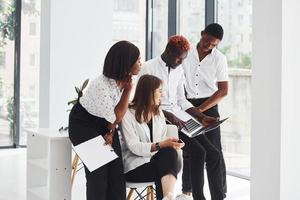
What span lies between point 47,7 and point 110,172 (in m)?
3.41

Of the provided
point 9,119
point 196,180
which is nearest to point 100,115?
point 196,180

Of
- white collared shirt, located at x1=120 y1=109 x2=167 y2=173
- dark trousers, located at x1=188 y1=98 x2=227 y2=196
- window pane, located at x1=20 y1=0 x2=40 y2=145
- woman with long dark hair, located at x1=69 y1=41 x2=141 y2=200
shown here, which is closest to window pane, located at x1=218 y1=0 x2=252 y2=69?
dark trousers, located at x1=188 y1=98 x2=227 y2=196

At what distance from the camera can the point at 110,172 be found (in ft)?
10.2

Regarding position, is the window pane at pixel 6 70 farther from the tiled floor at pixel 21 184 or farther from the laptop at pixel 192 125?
the laptop at pixel 192 125

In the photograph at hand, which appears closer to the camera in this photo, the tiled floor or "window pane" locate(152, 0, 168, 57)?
the tiled floor

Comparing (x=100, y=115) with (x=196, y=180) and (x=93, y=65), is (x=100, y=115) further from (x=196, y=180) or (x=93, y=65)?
(x=93, y=65)

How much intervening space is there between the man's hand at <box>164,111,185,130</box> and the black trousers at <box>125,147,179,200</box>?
0.46 metres

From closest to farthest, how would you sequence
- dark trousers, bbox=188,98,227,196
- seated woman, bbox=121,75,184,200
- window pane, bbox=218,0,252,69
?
seated woman, bbox=121,75,184,200 → dark trousers, bbox=188,98,227,196 → window pane, bbox=218,0,252,69

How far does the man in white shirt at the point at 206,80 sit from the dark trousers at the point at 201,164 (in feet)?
0.85

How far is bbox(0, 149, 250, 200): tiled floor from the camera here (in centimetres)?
443

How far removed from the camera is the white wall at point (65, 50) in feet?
19.3

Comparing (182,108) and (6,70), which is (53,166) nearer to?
(182,108)

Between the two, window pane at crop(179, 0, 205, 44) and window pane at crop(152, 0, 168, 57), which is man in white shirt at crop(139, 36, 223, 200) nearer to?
window pane at crop(179, 0, 205, 44)

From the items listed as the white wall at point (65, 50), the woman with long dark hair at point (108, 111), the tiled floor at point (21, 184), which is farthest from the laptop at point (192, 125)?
the white wall at point (65, 50)
